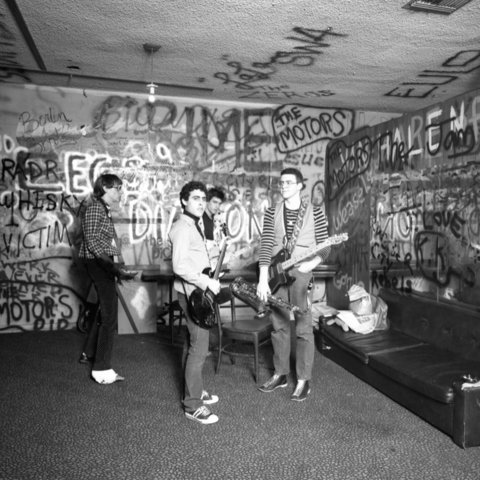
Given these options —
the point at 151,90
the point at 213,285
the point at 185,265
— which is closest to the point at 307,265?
the point at 213,285

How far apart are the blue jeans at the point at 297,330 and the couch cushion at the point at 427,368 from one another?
563mm

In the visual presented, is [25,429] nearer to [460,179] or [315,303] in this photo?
[460,179]

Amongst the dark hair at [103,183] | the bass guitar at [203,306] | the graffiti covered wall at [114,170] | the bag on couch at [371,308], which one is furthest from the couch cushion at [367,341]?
the dark hair at [103,183]

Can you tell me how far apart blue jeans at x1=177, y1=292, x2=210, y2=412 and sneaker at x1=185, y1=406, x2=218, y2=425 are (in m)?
0.03

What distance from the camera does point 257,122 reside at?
6.66 metres

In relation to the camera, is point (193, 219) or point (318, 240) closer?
point (193, 219)

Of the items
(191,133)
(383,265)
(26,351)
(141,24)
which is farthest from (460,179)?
(26,351)

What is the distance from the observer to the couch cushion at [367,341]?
13.3 ft

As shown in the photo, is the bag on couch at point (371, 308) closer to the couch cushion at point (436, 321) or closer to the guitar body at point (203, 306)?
the couch cushion at point (436, 321)

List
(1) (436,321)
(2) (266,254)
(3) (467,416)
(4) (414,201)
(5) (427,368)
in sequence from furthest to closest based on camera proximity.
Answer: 1. (4) (414,201)
2. (1) (436,321)
3. (2) (266,254)
4. (5) (427,368)
5. (3) (467,416)

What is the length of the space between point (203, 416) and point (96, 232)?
5.82ft

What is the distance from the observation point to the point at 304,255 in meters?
3.63

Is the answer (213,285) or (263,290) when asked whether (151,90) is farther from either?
(213,285)

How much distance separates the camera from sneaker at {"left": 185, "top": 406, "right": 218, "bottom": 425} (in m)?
3.33
